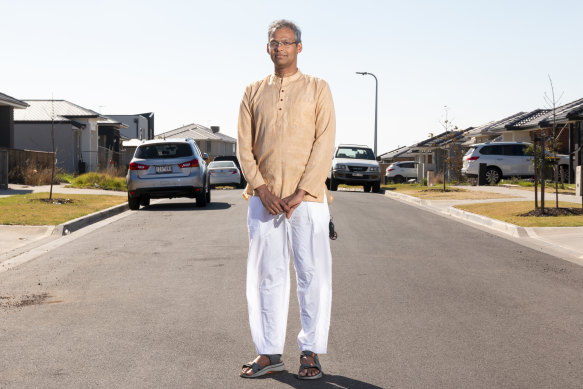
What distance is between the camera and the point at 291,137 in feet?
14.8

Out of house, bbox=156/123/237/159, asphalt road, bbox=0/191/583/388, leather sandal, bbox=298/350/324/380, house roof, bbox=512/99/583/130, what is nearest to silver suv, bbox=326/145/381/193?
house roof, bbox=512/99/583/130

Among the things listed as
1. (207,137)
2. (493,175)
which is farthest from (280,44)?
(207,137)

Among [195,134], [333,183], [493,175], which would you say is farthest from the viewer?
[195,134]

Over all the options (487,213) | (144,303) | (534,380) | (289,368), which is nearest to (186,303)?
(144,303)

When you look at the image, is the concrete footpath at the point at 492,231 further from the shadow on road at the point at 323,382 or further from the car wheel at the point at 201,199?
the shadow on road at the point at 323,382

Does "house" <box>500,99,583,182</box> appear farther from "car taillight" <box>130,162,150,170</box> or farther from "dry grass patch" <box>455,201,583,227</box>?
"car taillight" <box>130,162,150,170</box>

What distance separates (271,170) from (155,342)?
171 cm

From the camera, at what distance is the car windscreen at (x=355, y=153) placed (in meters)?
31.2

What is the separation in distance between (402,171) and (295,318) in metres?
49.3

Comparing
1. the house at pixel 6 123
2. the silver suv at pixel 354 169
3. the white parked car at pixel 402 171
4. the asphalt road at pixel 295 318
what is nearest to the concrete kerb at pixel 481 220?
the asphalt road at pixel 295 318

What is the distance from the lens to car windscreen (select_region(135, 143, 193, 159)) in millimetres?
18547

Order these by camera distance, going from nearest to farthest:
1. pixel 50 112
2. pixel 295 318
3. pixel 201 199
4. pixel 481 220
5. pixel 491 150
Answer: pixel 295 318 < pixel 481 220 < pixel 201 199 < pixel 491 150 < pixel 50 112

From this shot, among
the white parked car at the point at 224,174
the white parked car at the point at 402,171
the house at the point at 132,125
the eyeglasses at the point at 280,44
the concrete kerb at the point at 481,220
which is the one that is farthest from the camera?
the house at the point at 132,125

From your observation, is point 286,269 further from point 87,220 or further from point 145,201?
point 145,201
